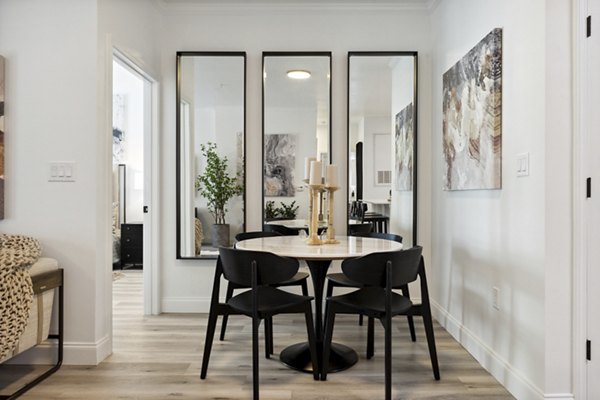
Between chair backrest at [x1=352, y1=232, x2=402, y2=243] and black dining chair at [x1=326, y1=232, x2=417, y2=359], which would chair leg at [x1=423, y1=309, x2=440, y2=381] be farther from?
chair backrest at [x1=352, y1=232, x2=402, y2=243]

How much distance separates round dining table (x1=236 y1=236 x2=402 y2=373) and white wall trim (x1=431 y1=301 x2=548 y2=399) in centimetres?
74

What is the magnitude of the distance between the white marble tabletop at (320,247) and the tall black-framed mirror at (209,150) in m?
0.92

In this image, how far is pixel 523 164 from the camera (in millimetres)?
2068

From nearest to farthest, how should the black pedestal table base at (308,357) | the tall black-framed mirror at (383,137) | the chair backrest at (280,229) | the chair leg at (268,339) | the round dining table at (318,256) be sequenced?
the round dining table at (318,256), the black pedestal table base at (308,357), the chair leg at (268,339), the chair backrest at (280,229), the tall black-framed mirror at (383,137)

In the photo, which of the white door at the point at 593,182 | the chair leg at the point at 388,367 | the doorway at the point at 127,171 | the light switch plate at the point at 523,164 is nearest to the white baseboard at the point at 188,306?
the chair leg at the point at 388,367

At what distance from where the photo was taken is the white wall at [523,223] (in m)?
1.89

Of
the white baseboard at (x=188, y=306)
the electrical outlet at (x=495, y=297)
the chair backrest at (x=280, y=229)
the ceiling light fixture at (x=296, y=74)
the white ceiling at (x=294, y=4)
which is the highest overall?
the white ceiling at (x=294, y=4)

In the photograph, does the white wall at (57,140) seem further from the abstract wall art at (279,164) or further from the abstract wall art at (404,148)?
the abstract wall art at (404,148)

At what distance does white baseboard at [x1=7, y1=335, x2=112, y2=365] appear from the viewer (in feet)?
8.25

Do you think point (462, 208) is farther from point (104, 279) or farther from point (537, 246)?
point (104, 279)

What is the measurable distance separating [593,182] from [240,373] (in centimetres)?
201

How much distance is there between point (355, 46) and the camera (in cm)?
358

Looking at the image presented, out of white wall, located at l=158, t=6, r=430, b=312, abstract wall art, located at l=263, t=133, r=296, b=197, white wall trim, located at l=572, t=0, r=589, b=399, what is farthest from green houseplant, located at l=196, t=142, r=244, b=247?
white wall trim, located at l=572, t=0, r=589, b=399

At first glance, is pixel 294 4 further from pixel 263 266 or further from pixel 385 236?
pixel 263 266
